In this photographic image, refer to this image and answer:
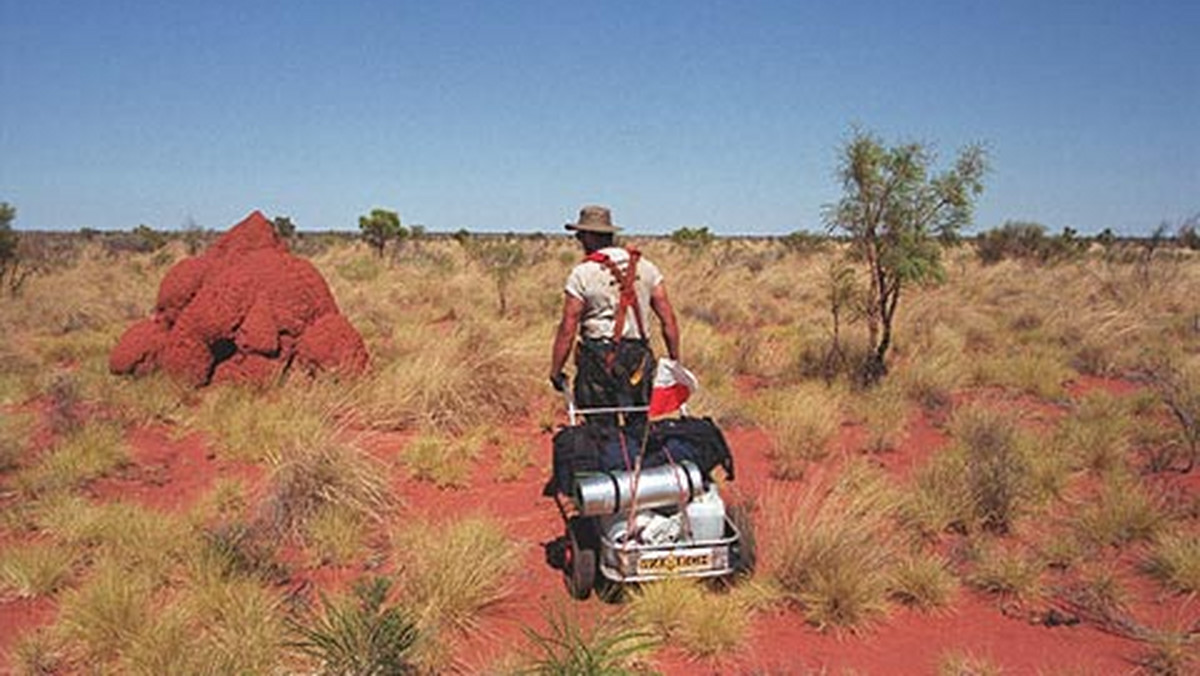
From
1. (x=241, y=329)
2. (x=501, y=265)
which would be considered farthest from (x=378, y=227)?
(x=241, y=329)

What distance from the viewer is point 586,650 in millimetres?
3268

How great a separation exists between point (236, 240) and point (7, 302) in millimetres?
7939

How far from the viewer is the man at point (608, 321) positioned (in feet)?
16.5

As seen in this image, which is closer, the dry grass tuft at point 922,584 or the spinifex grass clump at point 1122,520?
the dry grass tuft at point 922,584

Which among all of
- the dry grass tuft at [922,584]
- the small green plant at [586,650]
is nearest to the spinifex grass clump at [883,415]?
the dry grass tuft at [922,584]

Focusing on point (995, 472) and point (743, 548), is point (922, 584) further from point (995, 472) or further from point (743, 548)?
point (995, 472)

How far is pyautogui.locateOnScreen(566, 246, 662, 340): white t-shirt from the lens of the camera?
5.03m

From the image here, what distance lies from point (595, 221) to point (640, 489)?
6.26 ft

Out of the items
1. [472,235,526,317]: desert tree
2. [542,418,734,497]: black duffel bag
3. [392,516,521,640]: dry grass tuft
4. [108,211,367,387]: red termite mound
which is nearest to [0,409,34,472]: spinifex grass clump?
[108,211,367,387]: red termite mound

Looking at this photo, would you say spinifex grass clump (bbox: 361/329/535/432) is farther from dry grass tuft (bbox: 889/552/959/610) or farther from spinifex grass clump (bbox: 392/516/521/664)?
dry grass tuft (bbox: 889/552/959/610)

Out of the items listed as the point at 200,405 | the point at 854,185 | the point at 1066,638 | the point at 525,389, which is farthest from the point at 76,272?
the point at 1066,638

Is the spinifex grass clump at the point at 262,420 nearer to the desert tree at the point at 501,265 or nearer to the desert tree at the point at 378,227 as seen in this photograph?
the desert tree at the point at 501,265

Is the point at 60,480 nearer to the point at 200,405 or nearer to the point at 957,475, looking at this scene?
the point at 200,405

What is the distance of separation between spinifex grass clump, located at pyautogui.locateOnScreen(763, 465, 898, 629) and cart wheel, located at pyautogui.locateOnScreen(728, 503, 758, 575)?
0.14 metres
